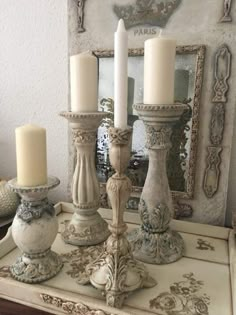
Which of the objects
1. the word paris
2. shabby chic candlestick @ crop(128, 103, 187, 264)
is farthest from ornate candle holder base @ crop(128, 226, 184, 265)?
the word paris

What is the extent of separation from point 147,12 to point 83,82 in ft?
0.62

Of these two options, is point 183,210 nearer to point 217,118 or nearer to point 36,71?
point 217,118

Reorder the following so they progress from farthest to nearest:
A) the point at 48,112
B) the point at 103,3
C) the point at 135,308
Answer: the point at 48,112 < the point at 103,3 < the point at 135,308

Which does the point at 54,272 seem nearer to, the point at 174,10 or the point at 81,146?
the point at 81,146

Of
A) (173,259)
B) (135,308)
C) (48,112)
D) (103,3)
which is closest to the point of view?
(135,308)

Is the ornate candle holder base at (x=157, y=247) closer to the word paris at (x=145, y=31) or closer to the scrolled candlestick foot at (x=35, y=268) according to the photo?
the scrolled candlestick foot at (x=35, y=268)

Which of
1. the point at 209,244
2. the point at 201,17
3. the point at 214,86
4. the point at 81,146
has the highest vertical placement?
the point at 201,17

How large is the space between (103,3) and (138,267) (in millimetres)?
470

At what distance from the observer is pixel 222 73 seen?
0.53 metres

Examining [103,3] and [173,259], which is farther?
[103,3]

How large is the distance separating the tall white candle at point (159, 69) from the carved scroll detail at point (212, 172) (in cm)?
18

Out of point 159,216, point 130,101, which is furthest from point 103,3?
point 159,216

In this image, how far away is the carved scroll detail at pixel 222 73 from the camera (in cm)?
52

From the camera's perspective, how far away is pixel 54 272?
42 centimetres
